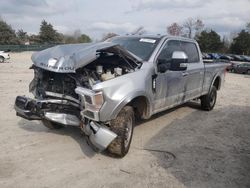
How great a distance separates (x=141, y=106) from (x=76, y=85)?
1270 mm

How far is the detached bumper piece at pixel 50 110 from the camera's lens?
5246 mm

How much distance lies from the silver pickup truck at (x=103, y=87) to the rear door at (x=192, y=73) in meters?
0.83

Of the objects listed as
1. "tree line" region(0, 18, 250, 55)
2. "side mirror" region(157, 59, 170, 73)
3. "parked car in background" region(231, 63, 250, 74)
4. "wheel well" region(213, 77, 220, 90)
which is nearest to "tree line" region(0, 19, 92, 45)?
"tree line" region(0, 18, 250, 55)

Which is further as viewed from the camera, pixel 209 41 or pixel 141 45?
pixel 209 41

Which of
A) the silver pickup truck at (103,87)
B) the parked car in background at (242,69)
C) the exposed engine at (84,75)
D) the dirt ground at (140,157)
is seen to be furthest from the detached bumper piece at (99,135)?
the parked car in background at (242,69)

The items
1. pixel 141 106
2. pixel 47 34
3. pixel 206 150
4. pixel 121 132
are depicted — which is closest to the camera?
pixel 121 132

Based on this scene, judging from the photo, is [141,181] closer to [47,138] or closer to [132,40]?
[47,138]

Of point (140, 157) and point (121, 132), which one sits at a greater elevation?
point (121, 132)

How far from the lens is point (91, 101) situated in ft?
15.5

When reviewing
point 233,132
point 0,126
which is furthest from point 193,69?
point 0,126

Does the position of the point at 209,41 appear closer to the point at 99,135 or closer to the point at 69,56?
the point at 69,56

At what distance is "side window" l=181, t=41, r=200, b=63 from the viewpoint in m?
7.68

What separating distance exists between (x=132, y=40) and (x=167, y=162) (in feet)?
9.36

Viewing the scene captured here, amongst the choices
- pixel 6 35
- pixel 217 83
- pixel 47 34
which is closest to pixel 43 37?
pixel 47 34
